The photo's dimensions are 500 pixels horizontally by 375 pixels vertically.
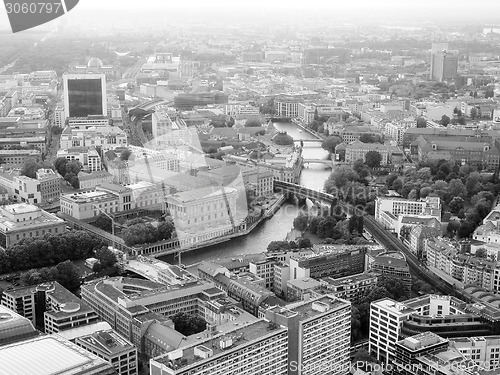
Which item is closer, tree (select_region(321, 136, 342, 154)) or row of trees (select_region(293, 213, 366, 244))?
row of trees (select_region(293, 213, 366, 244))

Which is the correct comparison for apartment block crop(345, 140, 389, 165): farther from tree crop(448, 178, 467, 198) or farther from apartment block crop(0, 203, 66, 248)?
apartment block crop(0, 203, 66, 248)

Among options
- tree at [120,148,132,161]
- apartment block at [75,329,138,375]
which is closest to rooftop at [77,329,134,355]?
apartment block at [75,329,138,375]

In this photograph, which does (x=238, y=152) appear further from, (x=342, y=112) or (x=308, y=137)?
(x=342, y=112)

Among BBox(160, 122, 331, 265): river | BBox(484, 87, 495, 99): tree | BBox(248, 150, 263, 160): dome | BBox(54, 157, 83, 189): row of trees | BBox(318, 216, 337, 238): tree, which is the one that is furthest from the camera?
BBox(484, 87, 495, 99): tree

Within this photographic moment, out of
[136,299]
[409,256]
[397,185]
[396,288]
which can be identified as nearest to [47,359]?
[136,299]

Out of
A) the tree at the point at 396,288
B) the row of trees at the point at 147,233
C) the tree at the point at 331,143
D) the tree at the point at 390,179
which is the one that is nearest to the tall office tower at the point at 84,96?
the tree at the point at 331,143

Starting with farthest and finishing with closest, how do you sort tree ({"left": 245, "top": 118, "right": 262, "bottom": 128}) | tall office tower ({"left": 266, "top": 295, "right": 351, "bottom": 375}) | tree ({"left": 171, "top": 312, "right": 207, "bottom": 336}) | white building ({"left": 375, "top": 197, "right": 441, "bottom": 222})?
1. tree ({"left": 245, "top": 118, "right": 262, "bottom": 128})
2. white building ({"left": 375, "top": 197, "right": 441, "bottom": 222})
3. tree ({"left": 171, "top": 312, "right": 207, "bottom": 336})
4. tall office tower ({"left": 266, "top": 295, "right": 351, "bottom": 375})

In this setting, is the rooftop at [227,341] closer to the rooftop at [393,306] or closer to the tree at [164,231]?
the rooftop at [393,306]

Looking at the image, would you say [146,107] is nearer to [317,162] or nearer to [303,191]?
[317,162]
